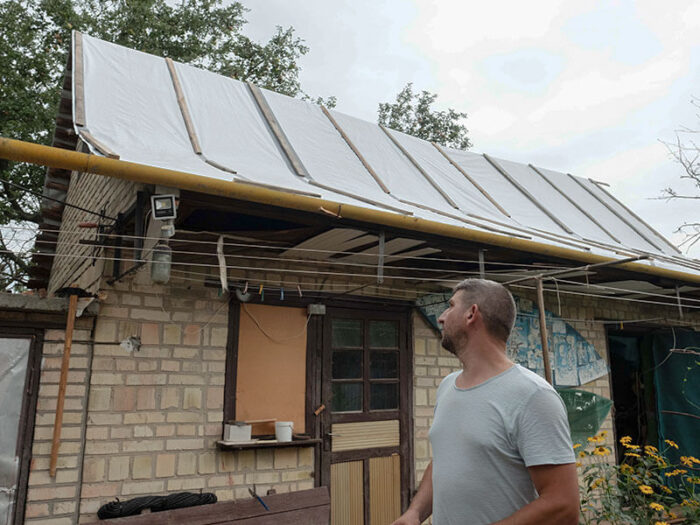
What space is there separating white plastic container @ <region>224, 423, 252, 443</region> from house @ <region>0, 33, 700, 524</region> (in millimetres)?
84

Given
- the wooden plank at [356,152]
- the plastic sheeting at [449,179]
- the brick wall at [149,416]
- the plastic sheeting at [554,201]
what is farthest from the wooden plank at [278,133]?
the plastic sheeting at [554,201]

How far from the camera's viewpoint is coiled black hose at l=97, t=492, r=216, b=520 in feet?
12.3

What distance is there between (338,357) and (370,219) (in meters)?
1.93

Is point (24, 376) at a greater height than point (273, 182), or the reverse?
point (273, 182)

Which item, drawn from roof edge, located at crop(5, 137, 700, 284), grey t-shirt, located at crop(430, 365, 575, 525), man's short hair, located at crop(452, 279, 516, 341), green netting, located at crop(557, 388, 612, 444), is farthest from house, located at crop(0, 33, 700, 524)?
grey t-shirt, located at crop(430, 365, 575, 525)

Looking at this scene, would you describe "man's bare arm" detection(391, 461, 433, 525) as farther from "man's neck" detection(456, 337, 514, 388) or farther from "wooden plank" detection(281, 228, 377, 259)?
"wooden plank" detection(281, 228, 377, 259)

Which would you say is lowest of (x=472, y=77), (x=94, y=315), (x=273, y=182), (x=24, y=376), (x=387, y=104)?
(x=24, y=376)

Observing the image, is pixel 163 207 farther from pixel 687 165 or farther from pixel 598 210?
pixel 687 165

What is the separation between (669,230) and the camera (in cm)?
865

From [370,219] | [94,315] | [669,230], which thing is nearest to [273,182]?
[370,219]

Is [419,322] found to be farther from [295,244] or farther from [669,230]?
[669,230]

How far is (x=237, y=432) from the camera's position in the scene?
4449mm

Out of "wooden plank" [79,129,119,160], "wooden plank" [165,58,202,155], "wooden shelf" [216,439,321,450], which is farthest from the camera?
"wooden shelf" [216,439,321,450]

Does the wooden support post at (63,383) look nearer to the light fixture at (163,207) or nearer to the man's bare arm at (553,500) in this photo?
the light fixture at (163,207)
